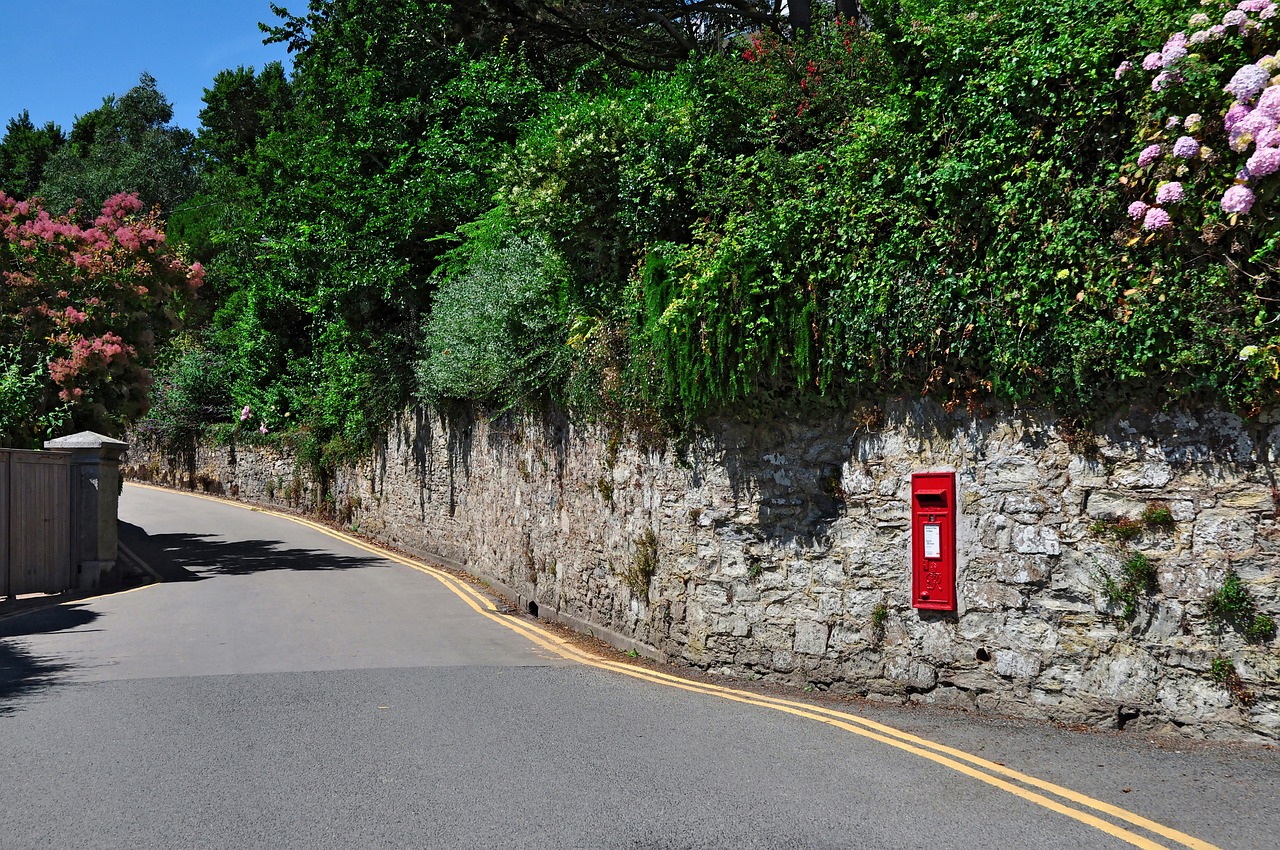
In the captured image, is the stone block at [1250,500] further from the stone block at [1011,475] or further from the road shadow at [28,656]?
the road shadow at [28,656]

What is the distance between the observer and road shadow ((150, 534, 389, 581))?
18.0 metres

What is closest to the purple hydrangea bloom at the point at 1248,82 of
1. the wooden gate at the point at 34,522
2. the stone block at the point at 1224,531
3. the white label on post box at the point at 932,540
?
the stone block at the point at 1224,531

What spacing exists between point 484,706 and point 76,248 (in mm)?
14881

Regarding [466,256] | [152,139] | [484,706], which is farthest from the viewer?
[152,139]

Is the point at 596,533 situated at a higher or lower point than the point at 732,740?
higher

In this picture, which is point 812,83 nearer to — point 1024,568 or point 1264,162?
point 1264,162

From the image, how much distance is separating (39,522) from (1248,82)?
50.8 ft

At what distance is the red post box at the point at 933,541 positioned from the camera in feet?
25.7

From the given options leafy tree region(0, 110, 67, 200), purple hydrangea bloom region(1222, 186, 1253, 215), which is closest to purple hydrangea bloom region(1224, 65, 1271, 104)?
purple hydrangea bloom region(1222, 186, 1253, 215)

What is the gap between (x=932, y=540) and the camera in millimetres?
7910

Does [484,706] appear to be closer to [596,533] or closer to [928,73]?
[596,533]

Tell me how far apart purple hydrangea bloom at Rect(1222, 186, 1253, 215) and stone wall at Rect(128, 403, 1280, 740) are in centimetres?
137

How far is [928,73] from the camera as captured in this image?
27.6ft

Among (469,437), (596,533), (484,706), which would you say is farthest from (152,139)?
(484,706)
